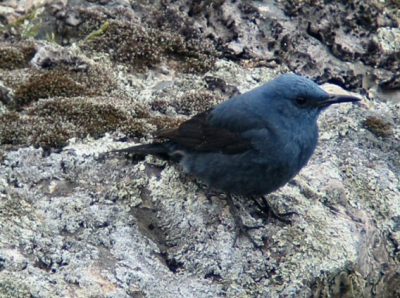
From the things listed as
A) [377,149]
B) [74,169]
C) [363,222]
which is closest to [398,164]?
[377,149]

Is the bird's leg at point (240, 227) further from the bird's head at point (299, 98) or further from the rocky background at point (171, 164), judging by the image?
the bird's head at point (299, 98)

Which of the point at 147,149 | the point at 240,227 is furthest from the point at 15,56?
the point at 240,227

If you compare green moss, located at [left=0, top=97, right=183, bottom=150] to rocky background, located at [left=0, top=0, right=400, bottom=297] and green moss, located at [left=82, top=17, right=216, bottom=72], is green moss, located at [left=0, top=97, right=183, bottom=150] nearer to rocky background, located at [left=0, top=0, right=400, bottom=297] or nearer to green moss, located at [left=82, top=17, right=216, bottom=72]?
rocky background, located at [left=0, top=0, right=400, bottom=297]

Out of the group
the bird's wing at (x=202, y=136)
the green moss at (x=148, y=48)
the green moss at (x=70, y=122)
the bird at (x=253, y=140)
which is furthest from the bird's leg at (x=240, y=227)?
the green moss at (x=148, y=48)

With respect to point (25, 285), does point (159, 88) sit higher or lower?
lower

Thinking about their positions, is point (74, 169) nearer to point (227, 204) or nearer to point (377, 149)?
point (227, 204)

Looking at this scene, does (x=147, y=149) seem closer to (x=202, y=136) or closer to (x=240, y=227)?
(x=202, y=136)
